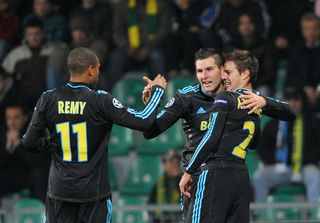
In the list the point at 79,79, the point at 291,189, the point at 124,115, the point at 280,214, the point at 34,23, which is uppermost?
the point at 34,23

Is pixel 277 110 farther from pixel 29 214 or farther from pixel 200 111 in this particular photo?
pixel 29 214

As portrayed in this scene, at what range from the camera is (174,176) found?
10930 millimetres

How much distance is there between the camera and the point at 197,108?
7.52 m

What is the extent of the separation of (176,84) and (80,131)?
17.5ft

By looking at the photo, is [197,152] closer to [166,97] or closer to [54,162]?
[54,162]

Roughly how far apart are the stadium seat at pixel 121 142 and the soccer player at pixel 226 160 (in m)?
5.17

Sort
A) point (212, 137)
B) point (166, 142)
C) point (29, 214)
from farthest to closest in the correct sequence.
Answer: point (166, 142) < point (29, 214) < point (212, 137)

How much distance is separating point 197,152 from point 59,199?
1123 millimetres

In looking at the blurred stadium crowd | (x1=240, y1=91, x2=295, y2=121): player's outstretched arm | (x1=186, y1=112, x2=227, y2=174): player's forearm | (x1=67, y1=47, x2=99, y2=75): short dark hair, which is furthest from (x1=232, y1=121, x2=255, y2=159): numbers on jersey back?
the blurred stadium crowd

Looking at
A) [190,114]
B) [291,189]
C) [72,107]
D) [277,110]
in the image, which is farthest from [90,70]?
[291,189]

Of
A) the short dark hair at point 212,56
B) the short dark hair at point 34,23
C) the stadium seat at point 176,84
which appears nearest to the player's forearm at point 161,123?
the short dark hair at point 212,56

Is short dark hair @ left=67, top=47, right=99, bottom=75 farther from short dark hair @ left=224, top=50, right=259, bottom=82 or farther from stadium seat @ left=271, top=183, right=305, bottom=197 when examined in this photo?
stadium seat @ left=271, top=183, right=305, bottom=197

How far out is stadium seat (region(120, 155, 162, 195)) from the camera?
11875 millimetres

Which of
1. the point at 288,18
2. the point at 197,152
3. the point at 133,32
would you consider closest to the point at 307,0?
the point at 288,18
